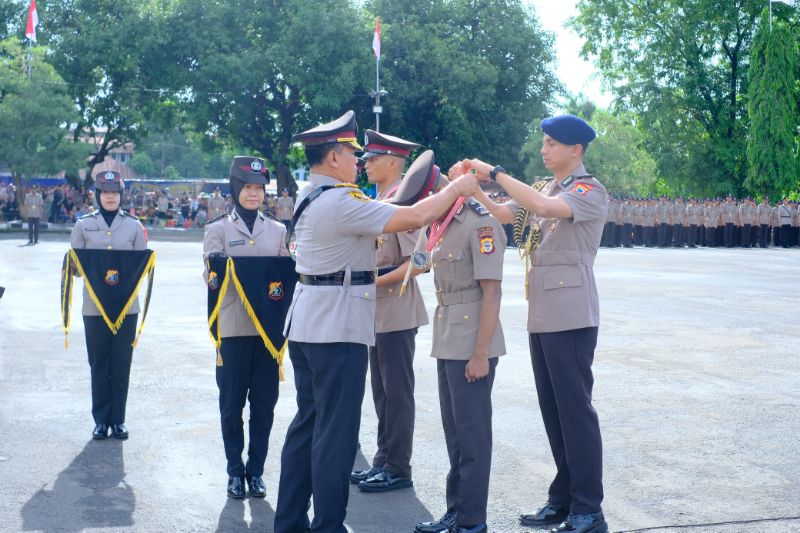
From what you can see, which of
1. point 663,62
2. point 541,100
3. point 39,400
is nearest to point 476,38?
point 541,100

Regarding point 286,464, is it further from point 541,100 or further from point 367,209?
point 541,100

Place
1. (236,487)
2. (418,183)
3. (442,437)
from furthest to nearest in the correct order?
1. (442,437)
2. (236,487)
3. (418,183)

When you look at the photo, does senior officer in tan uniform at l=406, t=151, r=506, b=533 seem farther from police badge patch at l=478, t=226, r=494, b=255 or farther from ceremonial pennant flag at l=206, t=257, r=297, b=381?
ceremonial pennant flag at l=206, t=257, r=297, b=381

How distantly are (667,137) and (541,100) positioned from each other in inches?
394

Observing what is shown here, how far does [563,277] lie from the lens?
5.24 metres

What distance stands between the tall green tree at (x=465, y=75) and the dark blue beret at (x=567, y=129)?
44.1 metres

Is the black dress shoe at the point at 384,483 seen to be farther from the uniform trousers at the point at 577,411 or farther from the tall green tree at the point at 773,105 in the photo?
the tall green tree at the point at 773,105

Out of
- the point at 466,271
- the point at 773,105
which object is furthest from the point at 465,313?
the point at 773,105

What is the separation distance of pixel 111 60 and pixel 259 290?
44.3m

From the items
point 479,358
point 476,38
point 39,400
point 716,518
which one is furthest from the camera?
point 476,38

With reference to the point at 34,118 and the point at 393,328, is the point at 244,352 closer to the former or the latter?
the point at 393,328

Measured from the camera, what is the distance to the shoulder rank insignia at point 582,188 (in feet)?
16.9

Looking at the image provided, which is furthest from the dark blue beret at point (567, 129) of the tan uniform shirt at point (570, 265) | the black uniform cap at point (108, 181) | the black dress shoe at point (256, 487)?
the black uniform cap at point (108, 181)

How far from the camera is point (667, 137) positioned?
5138 cm
